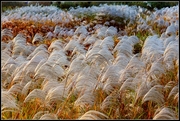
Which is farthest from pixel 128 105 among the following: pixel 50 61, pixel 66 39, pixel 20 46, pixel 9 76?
pixel 66 39

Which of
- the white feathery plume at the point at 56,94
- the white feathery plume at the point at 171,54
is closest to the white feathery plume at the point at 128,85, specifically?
the white feathery plume at the point at 56,94

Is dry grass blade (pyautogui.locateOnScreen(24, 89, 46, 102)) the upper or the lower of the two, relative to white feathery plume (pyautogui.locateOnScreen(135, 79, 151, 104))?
upper

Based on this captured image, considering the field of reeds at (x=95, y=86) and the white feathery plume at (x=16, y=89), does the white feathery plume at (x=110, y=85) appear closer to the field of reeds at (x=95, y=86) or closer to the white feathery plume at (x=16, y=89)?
the field of reeds at (x=95, y=86)

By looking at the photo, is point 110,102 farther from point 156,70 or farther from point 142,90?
point 156,70

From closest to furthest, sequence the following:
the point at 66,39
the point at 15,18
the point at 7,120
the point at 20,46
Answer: the point at 7,120
the point at 20,46
the point at 66,39
the point at 15,18

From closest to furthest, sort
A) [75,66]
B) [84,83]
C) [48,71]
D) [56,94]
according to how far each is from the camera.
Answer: [56,94], [84,83], [48,71], [75,66]

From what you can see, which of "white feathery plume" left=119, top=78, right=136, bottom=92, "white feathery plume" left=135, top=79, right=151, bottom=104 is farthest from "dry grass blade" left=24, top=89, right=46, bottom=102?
"white feathery plume" left=135, top=79, right=151, bottom=104

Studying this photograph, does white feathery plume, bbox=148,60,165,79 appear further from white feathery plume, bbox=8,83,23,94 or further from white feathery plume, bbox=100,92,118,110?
white feathery plume, bbox=8,83,23,94

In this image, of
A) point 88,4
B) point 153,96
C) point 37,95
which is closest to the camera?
point 153,96

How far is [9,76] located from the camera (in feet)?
21.0

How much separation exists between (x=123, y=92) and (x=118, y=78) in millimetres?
220

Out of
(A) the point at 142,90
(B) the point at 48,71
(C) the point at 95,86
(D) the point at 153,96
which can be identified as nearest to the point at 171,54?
(A) the point at 142,90

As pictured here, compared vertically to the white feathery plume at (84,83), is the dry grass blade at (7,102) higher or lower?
higher

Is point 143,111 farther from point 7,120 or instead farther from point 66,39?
point 66,39
